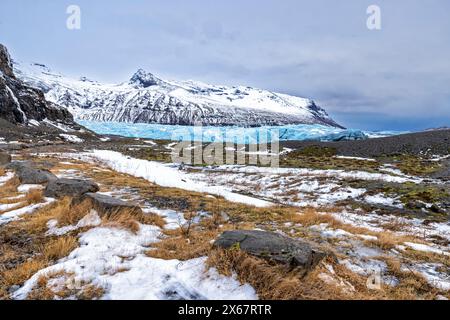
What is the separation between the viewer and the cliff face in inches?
3745

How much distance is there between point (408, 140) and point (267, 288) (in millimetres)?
62025

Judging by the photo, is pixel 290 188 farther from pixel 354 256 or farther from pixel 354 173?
pixel 354 256

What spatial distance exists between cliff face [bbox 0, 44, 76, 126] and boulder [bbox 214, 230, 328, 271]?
107m

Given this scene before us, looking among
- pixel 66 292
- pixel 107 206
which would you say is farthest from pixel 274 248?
pixel 107 206

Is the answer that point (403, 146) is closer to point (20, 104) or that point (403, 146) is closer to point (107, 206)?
point (107, 206)

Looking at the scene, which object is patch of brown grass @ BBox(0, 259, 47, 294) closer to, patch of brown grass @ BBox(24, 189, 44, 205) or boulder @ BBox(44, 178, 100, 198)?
patch of brown grass @ BBox(24, 189, 44, 205)

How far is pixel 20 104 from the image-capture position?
105m

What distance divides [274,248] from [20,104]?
401ft

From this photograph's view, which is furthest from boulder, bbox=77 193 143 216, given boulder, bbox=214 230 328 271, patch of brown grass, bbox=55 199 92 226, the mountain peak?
the mountain peak

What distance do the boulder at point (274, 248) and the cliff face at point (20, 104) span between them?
10665cm

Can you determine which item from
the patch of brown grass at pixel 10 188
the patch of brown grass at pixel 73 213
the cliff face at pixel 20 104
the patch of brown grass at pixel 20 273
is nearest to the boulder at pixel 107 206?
the patch of brown grass at pixel 73 213

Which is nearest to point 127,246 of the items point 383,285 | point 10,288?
point 10,288

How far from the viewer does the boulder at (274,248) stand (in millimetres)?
5148

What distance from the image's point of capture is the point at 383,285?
5664mm
